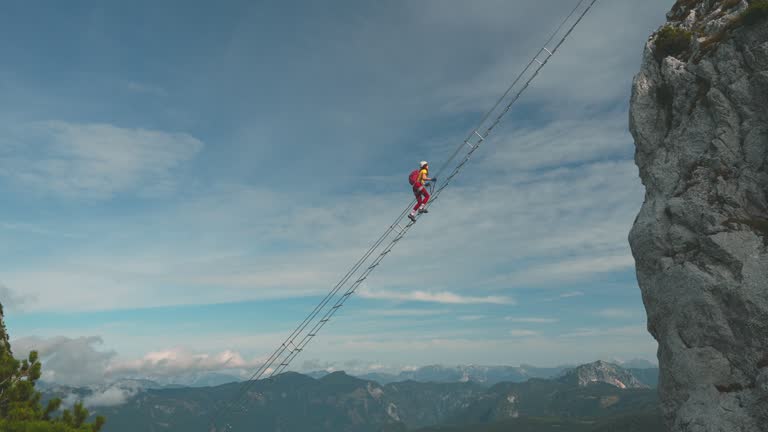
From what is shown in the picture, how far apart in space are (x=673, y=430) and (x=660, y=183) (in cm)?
1776

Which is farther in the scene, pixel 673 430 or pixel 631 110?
pixel 631 110

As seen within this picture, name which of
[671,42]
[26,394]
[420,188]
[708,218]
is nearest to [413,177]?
[420,188]

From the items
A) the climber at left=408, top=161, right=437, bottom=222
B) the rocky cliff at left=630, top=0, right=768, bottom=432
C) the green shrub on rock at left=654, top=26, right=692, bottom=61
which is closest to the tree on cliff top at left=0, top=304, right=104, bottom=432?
the climber at left=408, top=161, right=437, bottom=222

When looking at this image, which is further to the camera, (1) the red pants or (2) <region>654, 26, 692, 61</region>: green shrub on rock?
(2) <region>654, 26, 692, 61</region>: green shrub on rock

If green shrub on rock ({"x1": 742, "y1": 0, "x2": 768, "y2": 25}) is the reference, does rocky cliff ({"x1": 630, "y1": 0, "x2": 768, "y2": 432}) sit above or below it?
below

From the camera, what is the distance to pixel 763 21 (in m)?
33.7

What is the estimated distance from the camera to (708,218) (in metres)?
32.2

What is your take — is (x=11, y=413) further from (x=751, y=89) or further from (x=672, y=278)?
(x=751, y=89)

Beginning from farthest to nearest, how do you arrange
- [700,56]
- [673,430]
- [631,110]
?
1. [631,110]
2. [700,56]
3. [673,430]

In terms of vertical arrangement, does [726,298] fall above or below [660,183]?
below

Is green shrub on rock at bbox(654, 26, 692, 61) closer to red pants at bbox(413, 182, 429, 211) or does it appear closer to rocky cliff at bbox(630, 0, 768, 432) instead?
rocky cliff at bbox(630, 0, 768, 432)

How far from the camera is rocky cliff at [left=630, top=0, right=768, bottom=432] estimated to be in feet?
94.6

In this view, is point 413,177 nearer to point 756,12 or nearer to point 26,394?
point 756,12

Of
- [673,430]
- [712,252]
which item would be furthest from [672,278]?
[673,430]
